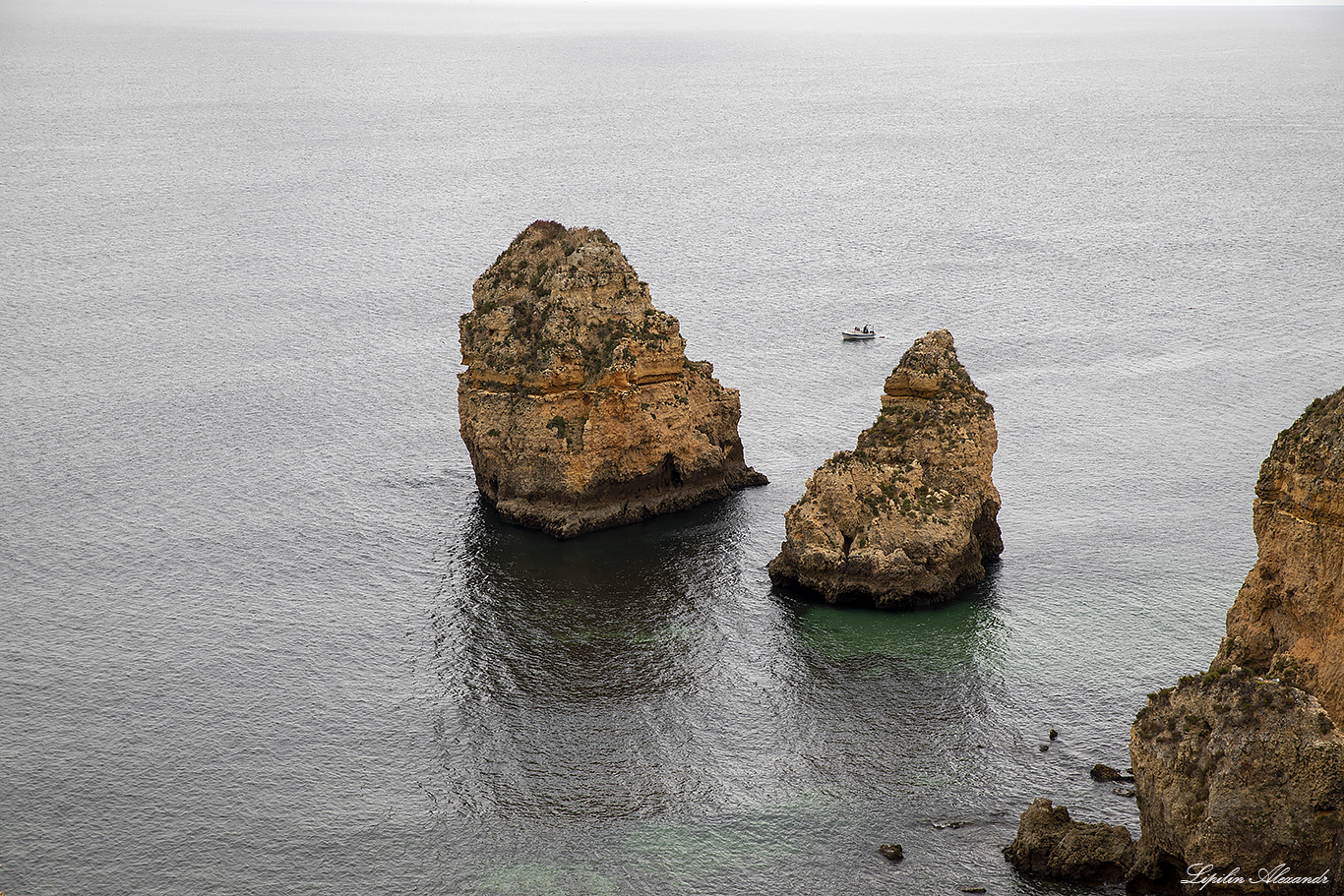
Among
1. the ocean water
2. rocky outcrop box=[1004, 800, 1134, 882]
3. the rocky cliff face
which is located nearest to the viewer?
the rocky cliff face

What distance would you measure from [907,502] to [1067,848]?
82.5 feet

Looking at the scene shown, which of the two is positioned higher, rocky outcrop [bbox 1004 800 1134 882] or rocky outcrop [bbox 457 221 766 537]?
rocky outcrop [bbox 457 221 766 537]

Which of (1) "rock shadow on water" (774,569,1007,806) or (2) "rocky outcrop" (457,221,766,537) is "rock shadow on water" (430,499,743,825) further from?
(1) "rock shadow on water" (774,569,1007,806)

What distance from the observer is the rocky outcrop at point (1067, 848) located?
153 ft

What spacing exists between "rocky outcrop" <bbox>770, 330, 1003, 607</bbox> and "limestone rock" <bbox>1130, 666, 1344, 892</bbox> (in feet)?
86.6

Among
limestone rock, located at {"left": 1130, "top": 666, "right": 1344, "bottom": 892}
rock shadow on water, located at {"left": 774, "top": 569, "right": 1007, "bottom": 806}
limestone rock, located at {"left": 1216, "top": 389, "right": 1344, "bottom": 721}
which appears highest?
limestone rock, located at {"left": 1216, "top": 389, "right": 1344, "bottom": 721}

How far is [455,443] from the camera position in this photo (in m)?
97.9

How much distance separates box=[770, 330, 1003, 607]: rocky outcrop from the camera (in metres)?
69.2

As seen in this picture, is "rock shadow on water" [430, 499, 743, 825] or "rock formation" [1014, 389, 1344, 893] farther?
"rock shadow on water" [430, 499, 743, 825]

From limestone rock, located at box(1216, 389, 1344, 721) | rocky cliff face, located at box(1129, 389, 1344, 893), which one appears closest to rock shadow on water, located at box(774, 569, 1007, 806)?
rocky cliff face, located at box(1129, 389, 1344, 893)

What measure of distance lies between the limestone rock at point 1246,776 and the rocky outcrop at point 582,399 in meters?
42.1

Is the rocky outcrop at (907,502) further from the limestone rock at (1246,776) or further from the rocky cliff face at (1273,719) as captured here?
the limestone rock at (1246,776)

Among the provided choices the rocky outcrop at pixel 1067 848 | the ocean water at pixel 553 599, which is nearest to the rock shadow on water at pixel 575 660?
the ocean water at pixel 553 599

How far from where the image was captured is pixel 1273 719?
40500 millimetres
